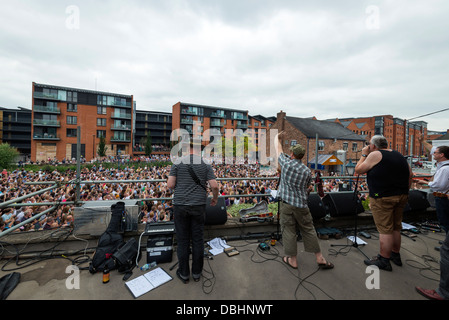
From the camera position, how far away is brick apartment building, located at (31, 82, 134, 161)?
140 feet

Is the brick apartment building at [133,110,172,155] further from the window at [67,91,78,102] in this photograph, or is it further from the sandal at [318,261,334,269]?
the sandal at [318,261,334,269]

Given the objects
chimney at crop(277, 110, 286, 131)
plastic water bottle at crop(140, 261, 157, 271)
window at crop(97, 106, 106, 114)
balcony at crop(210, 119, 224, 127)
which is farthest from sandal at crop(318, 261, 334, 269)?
balcony at crop(210, 119, 224, 127)

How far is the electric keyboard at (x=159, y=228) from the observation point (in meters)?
3.42

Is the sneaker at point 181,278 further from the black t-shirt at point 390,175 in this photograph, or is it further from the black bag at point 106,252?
the black t-shirt at point 390,175

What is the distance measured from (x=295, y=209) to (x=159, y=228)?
241cm

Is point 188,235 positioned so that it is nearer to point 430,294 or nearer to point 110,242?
point 110,242

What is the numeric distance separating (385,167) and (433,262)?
78.4 inches

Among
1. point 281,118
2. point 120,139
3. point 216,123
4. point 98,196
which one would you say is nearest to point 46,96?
point 120,139

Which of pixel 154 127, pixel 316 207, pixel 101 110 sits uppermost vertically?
pixel 101 110

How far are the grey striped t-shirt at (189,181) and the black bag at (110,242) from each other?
4.32ft

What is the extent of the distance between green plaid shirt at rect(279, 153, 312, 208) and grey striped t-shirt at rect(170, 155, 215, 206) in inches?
47.3

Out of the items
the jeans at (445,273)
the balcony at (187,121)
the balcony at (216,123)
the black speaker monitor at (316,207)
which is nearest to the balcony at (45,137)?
the balcony at (187,121)

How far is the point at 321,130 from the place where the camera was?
40094mm
